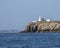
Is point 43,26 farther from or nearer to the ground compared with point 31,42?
farther from the ground

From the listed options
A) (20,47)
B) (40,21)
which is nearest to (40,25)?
(40,21)

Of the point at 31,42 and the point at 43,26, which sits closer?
the point at 31,42

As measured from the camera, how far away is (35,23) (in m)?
181

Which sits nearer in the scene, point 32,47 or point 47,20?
point 32,47

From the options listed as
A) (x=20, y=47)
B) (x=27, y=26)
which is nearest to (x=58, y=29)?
(x=27, y=26)

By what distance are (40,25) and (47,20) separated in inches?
209

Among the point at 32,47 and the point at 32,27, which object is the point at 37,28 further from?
the point at 32,47

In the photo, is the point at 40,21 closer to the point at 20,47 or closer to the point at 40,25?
the point at 40,25

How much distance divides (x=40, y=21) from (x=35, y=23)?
256 centimetres

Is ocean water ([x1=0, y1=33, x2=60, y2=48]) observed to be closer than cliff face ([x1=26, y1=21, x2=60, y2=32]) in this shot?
Yes

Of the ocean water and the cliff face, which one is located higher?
the cliff face

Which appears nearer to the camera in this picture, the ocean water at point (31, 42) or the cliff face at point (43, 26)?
the ocean water at point (31, 42)

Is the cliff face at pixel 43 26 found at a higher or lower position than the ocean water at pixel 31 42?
higher

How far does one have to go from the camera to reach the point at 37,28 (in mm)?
178750
